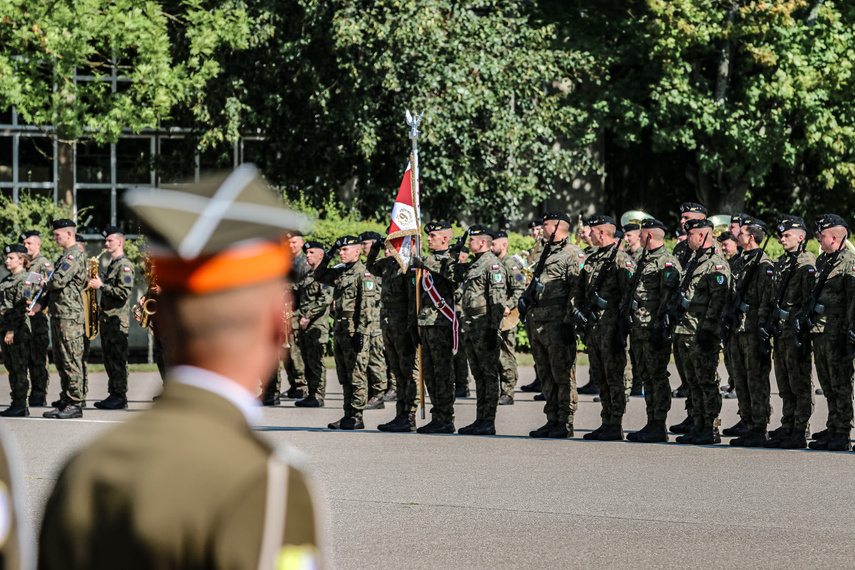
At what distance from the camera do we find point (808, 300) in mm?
11008

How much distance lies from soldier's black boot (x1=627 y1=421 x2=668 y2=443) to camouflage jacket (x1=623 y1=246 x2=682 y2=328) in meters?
0.94

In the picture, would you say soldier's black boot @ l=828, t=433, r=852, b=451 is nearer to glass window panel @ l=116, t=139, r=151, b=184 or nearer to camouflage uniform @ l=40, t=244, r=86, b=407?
camouflage uniform @ l=40, t=244, r=86, b=407

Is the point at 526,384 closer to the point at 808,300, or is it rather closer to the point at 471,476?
the point at 808,300

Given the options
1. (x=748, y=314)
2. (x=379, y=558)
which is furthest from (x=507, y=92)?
(x=379, y=558)

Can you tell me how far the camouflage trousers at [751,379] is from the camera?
11344 millimetres

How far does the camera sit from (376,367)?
1464 centimetres

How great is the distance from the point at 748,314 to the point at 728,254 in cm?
258

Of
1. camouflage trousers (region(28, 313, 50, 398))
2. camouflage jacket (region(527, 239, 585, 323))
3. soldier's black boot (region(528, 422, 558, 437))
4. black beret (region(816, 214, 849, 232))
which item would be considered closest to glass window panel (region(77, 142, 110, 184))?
camouflage trousers (region(28, 313, 50, 398))

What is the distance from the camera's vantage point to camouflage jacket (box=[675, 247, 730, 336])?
11.6 meters

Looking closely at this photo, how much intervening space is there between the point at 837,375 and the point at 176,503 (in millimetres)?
10010

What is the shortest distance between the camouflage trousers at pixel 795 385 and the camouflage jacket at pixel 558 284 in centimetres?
199

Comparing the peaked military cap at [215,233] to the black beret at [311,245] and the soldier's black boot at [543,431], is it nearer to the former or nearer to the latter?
the soldier's black boot at [543,431]

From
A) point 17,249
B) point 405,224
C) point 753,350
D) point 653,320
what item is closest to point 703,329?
point 653,320

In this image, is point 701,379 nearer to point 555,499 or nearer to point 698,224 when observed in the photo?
point 698,224
